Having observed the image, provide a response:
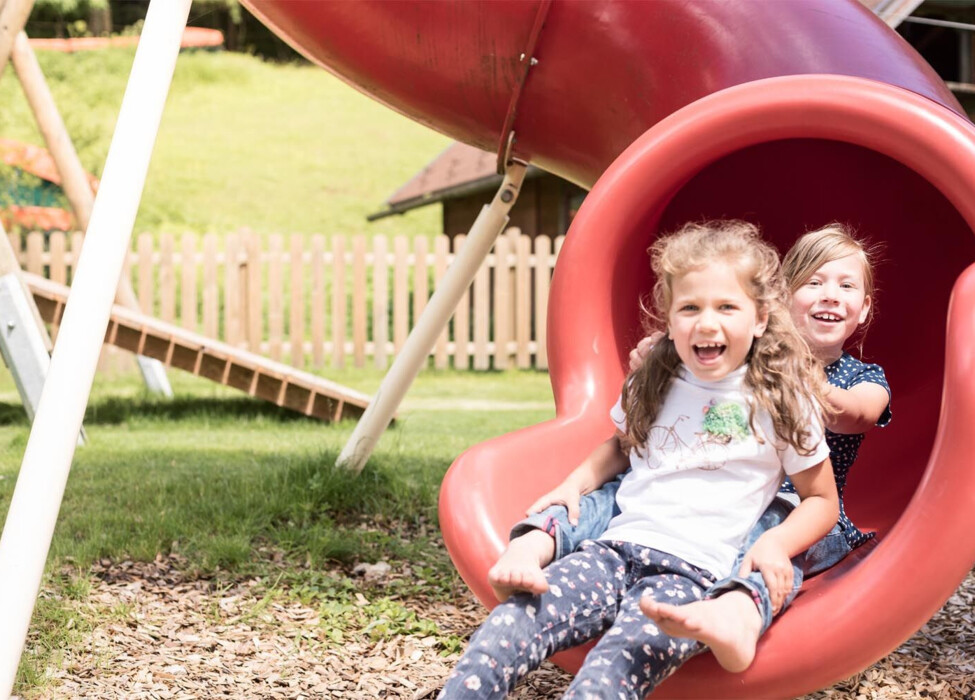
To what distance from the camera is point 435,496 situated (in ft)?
12.8

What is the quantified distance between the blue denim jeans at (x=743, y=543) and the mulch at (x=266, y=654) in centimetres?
65

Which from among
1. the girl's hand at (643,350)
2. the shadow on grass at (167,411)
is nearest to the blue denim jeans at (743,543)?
the girl's hand at (643,350)

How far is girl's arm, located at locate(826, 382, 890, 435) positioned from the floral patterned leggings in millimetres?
454

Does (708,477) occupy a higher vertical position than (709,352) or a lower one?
lower

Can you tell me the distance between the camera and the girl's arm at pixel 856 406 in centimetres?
210

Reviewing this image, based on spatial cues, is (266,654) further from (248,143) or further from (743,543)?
(248,143)

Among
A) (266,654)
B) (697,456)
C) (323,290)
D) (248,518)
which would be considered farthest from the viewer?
(323,290)

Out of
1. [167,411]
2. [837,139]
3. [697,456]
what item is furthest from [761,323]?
[167,411]

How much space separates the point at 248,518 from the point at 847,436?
192cm

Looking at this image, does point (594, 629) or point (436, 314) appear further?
point (436, 314)

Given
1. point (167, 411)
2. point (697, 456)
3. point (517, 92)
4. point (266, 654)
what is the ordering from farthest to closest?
1. point (167, 411)
2. point (517, 92)
3. point (266, 654)
4. point (697, 456)

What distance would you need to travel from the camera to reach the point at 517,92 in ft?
9.76

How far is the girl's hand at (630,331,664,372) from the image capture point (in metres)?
2.16

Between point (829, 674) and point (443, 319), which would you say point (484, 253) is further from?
point (829, 674)
